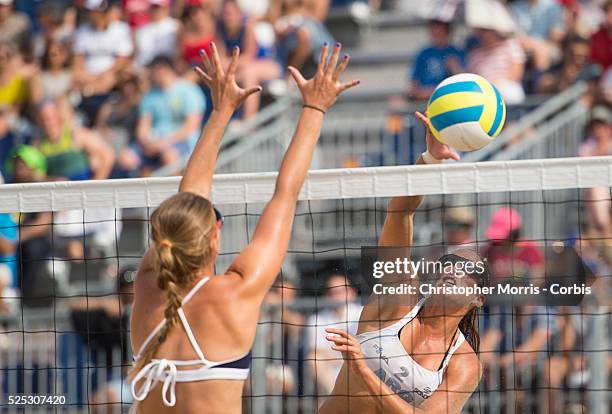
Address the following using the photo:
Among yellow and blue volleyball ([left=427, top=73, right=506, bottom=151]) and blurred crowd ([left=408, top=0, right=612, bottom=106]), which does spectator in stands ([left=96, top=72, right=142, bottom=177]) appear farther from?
yellow and blue volleyball ([left=427, top=73, right=506, bottom=151])

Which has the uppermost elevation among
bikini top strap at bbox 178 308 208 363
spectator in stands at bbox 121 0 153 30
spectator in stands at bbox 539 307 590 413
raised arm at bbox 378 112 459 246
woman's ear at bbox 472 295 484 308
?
spectator in stands at bbox 121 0 153 30

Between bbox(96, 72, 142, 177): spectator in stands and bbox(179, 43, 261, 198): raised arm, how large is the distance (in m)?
6.99

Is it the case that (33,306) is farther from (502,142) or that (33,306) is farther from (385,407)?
(385,407)

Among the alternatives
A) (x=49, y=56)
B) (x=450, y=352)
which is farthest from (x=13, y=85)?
(x=450, y=352)

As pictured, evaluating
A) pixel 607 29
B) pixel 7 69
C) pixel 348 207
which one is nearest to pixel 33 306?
pixel 348 207

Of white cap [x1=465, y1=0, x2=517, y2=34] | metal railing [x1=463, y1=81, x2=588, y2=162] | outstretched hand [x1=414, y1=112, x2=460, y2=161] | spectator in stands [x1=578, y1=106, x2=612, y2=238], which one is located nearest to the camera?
outstretched hand [x1=414, y1=112, x2=460, y2=161]

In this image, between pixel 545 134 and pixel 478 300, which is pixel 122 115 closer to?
pixel 545 134

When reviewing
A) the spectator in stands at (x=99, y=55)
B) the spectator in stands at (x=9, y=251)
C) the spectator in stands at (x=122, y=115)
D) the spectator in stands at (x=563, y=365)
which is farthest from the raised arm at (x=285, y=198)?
the spectator in stands at (x=99, y=55)

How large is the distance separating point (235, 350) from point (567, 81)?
7.04m

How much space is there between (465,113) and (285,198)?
1326 mm

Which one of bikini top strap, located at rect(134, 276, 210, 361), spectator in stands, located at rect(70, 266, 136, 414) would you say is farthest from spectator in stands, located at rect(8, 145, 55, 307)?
bikini top strap, located at rect(134, 276, 210, 361)

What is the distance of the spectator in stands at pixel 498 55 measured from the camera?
998 centimetres

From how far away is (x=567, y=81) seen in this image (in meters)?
9.95

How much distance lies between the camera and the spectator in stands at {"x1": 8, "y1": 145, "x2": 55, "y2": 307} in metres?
8.91
